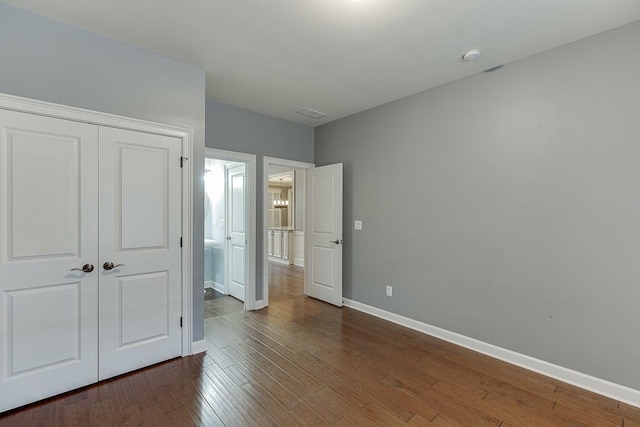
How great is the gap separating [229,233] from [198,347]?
7.09 ft

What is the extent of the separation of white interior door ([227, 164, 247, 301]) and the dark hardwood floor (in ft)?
4.55

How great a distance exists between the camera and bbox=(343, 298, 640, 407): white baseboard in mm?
2186

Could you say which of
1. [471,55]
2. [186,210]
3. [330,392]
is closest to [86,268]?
[186,210]

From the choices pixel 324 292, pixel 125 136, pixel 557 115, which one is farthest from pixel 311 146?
pixel 557 115

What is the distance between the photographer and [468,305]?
3.05m

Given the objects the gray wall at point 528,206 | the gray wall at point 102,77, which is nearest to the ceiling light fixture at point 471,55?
the gray wall at point 528,206

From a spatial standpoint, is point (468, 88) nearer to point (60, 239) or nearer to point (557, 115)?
point (557, 115)

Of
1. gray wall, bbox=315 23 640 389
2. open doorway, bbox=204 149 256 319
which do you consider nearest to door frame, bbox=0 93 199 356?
open doorway, bbox=204 149 256 319

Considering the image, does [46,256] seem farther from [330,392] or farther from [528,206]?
[528,206]

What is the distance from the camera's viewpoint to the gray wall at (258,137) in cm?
377

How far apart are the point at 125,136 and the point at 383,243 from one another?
3.06 meters

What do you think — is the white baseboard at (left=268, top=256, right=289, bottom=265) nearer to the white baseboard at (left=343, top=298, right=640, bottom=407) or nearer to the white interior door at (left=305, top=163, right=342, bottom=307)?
the white interior door at (left=305, top=163, right=342, bottom=307)

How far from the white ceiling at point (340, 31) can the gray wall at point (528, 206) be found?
31 cm

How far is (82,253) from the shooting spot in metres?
2.29
